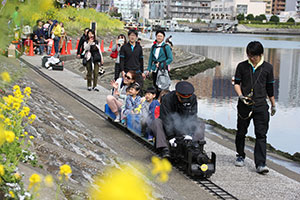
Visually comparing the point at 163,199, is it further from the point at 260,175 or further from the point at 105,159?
the point at 260,175

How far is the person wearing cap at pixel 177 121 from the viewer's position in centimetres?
862

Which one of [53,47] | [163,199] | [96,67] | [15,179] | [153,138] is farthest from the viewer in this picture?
[53,47]

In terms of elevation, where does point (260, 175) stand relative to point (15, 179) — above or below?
below

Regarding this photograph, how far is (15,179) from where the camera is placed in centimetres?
471

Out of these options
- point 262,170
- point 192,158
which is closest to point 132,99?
point 192,158

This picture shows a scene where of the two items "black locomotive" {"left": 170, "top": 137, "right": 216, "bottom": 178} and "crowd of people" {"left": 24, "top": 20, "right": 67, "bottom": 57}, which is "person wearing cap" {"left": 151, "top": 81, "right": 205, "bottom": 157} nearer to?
"black locomotive" {"left": 170, "top": 137, "right": 216, "bottom": 178}

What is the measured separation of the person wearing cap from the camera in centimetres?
862

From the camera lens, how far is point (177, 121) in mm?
8734

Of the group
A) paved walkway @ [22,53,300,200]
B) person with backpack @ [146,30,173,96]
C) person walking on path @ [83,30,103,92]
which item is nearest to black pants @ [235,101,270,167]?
paved walkway @ [22,53,300,200]

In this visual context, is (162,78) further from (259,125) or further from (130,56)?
(259,125)

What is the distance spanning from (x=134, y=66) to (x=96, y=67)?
3.89 m

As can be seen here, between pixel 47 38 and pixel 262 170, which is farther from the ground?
pixel 47 38

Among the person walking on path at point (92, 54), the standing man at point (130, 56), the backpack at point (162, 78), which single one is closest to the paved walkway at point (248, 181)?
the backpack at point (162, 78)

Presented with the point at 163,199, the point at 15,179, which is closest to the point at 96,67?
the point at 163,199
